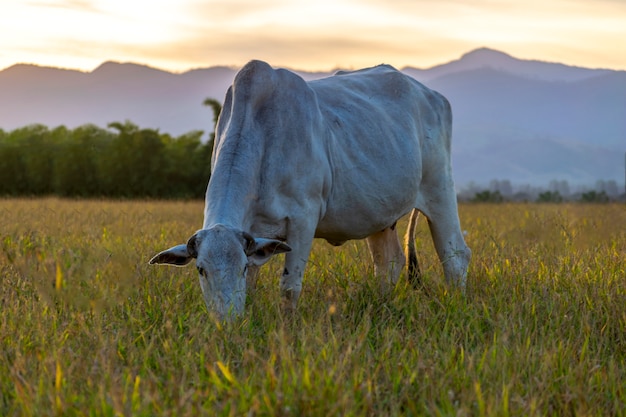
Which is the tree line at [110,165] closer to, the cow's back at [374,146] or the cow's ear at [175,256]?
the cow's back at [374,146]

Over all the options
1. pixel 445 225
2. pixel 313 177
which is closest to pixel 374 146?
pixel 313 177

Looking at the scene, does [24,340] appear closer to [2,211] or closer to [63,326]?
[63,326]

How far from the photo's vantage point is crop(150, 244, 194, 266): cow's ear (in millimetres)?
4771

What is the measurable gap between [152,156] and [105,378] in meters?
27.1

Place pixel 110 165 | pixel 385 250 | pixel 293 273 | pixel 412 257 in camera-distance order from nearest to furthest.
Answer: pixel 293 273
pixel 412 257
pixel 385 250
pixel 110 165

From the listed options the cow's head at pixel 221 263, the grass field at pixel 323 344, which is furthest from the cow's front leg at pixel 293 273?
the cow's head at pixel 221 263

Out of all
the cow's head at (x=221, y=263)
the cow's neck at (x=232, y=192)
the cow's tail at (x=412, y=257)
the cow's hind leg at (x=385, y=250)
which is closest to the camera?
the cow's head at (x=221, y=263)

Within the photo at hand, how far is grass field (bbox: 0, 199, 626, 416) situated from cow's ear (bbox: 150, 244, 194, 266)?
32 centimetres

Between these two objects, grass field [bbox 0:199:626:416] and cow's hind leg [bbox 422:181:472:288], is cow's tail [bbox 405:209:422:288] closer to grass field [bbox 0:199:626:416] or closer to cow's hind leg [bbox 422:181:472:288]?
grass field [bbox 0:199:626:416]

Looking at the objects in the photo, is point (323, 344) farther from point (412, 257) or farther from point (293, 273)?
point (412, 257)

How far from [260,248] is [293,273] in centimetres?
69

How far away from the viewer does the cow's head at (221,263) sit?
461 cm

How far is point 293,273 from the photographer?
550cm

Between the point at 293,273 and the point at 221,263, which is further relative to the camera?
the point at 293,273
